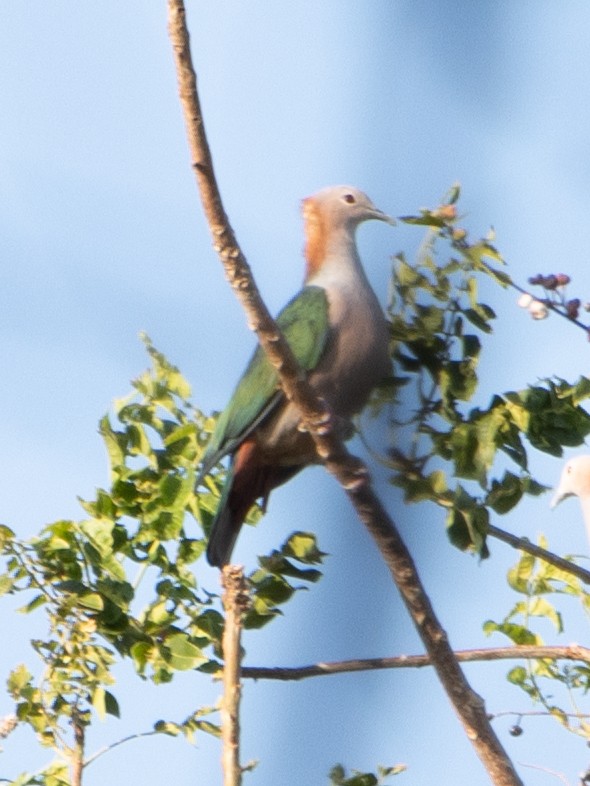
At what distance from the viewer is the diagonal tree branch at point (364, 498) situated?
8.35 ft

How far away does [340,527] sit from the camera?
9.24 ft

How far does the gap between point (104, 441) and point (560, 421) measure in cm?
101

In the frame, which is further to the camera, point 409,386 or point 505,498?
point 409,386

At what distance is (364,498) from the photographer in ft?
8.88

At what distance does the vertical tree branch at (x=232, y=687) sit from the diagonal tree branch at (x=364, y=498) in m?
0.49

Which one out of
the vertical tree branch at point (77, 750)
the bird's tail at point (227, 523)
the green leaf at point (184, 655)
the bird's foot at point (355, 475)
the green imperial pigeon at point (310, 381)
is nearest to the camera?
the bird's foot at point (355, 475)

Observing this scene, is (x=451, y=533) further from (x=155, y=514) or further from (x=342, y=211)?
(x=342, y=211)

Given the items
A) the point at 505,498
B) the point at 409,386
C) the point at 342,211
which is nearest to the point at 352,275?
the point at 342,211

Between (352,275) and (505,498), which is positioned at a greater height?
(352,275)

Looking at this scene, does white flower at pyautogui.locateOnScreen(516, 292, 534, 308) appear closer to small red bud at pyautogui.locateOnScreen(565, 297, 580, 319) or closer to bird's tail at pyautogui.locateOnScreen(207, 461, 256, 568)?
small red bud at pyautogui.locateOnScreen(565, 297, 580, 319)

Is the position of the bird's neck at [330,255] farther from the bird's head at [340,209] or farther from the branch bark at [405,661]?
the branch bark at [405,661]

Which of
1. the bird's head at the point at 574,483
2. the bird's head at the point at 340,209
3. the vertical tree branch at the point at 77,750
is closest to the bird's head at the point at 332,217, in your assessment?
the bird's head at the point at 340,209

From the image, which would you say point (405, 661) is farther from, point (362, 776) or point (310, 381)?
point (310, 381)

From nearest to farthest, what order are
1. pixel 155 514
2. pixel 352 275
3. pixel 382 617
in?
pixel 382 617, pixel 155 514, pixel 352 275
